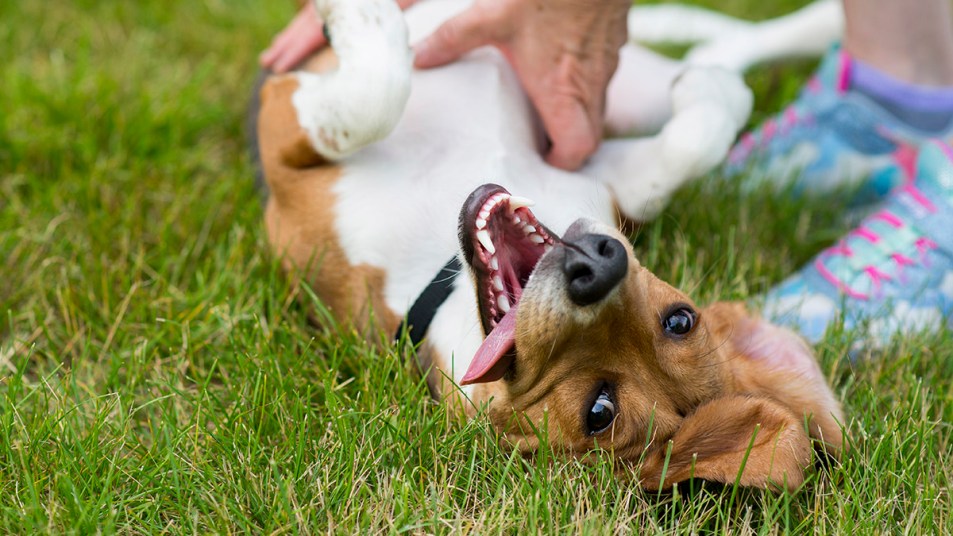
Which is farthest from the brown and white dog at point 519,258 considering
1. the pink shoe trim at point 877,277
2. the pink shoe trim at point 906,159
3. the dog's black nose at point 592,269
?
the pink shoe trim at point 906,159

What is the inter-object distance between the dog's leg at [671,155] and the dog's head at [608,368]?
0.66 meters

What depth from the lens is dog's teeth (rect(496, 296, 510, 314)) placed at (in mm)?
2605

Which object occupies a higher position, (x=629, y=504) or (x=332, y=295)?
(x=332, y=295)

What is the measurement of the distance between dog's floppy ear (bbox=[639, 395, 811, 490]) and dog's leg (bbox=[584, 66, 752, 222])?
36.5 inches

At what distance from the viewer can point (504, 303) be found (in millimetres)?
2613

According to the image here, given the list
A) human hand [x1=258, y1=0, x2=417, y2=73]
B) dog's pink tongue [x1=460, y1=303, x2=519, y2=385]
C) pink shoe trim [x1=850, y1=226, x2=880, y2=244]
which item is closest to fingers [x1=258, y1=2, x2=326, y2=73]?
human hand [x1=258, y1=0, x2=417, y2=73]

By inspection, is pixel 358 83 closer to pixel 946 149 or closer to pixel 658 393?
pixel 658 393

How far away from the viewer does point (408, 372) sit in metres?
2.75

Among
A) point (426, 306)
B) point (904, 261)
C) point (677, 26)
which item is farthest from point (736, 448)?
point (677, 26)

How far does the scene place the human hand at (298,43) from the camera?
364cm

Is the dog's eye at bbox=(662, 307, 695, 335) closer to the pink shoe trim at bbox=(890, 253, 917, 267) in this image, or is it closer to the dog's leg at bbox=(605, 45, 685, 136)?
the pink shoe trim at bbox=(890, 253, 917, 267)

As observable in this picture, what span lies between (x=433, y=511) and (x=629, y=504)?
509 mm

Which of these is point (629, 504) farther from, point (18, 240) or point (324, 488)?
point (18, 240)

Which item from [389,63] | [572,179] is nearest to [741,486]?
[572,179]
